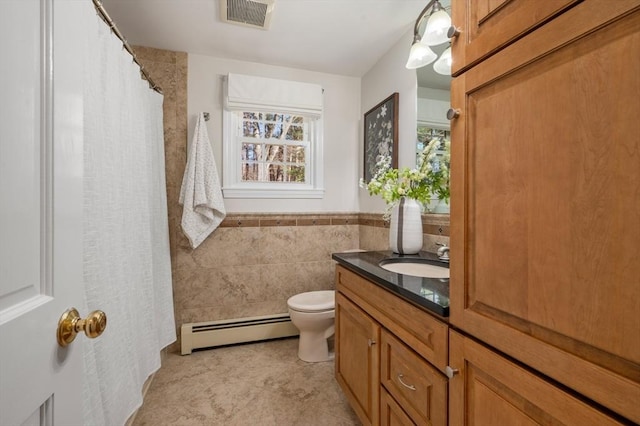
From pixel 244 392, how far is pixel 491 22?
7.04 ft

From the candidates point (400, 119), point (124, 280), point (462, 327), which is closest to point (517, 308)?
point (462, 327)

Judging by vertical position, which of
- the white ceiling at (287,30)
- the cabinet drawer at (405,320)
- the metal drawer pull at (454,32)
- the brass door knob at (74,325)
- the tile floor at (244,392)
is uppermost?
the white ceiling at (287,30)

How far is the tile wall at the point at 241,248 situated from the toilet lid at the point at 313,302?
0.28m

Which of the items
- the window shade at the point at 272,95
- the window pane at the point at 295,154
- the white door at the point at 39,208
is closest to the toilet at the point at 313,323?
the window pane at the point at 295,154

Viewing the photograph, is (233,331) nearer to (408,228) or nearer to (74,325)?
(408,228)

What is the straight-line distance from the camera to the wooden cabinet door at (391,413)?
103cm

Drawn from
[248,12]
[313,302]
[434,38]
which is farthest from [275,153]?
[434,38]

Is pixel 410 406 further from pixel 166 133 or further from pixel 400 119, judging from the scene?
pixel 166 133

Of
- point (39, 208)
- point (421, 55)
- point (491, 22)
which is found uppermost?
point (421, 55)

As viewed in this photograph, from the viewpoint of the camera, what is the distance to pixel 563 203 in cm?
54

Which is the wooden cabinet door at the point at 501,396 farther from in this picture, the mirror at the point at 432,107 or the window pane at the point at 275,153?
the window pane at the point at 275,153

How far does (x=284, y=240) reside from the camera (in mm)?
2574

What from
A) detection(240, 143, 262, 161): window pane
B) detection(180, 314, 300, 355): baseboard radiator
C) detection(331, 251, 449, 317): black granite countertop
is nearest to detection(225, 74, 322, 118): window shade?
detection(240, 143, 262, 161): window pane

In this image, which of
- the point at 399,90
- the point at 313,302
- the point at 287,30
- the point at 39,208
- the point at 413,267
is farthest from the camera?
the point at 313,302
